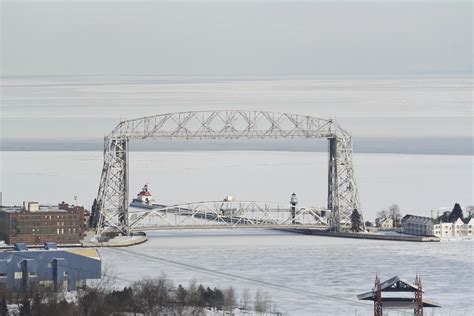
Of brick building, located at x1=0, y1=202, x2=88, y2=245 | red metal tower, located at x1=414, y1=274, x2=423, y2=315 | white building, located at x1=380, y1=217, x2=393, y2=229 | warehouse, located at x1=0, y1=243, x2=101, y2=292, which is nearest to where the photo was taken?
red metal tower, located at x1=414, y1=274, x2=423, y2=315

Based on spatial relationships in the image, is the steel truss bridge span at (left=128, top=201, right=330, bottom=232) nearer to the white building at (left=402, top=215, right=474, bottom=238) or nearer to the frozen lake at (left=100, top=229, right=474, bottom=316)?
the frozen lake at (left=100, top=229, right=474, bottom=316)

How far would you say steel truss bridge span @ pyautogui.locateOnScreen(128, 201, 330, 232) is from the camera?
102ft

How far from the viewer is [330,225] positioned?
32.1m

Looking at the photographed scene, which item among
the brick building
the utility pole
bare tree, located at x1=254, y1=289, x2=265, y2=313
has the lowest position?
bare tree, located at x1=254, y1=289, x2=265, y2=313

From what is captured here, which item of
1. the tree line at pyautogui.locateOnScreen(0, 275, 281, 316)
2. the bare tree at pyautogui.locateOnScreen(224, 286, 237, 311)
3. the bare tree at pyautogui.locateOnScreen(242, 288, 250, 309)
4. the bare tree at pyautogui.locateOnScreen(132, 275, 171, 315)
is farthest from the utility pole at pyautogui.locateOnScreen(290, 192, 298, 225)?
the bare tree at pyautogui.locateOnScreen(224, 286, 237, 311)

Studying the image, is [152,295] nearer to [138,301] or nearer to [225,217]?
[138,301]

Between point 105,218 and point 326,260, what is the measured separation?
7466 mm

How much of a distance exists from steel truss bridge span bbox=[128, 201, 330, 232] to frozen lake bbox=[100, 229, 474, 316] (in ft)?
1.75

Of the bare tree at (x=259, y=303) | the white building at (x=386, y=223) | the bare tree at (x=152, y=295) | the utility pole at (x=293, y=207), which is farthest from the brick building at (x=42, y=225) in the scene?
the bare tree at (x=259, y=303)

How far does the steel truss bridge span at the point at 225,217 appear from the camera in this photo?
102 feet

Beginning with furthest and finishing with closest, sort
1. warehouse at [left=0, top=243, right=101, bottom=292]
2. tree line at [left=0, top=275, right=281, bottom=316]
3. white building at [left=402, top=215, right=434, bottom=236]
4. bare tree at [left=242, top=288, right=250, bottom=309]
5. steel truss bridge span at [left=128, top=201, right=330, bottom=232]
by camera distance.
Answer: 1. steel truss bridge span at [left=128, top=201, right=330, bottom=232]
2. white building at [left=402, top=215, right=434, bottom=236]
3. warehouse at [left=0, top=243, right=101, bottom=292]
4. bare tree at [left=242, top=288, right=250, bottom=309]
5. tree line at [left=0, top=275, right=281, bottom=316]

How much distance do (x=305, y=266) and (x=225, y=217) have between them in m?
8.34

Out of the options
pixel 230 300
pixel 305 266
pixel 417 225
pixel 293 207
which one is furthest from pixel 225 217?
pixel 230 300

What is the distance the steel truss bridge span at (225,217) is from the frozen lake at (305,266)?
0.53 metres
